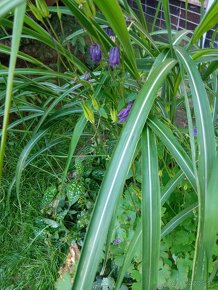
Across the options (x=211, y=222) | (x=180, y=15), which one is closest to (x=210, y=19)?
(x=211, y=222)

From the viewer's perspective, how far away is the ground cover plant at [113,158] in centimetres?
58

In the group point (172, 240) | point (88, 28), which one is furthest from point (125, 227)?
point (88, 28)

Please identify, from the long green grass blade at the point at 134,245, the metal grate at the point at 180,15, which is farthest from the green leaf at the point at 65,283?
the metal grate at the point at 180,15

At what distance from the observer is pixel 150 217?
618 mm

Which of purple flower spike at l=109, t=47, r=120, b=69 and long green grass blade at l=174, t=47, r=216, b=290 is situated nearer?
long green grass blade at l=174, t=47, r=216, b=290

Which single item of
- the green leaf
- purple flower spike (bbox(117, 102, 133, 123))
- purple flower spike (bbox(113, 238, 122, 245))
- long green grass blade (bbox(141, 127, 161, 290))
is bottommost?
the green leaf

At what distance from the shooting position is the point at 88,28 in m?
0.75

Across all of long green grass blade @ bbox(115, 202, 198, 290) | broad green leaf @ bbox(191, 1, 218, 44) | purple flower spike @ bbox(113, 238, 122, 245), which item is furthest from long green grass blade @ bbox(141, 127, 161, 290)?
purple flower spike @ bbox(113, 238, 122, 245)

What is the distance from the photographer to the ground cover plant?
581mm

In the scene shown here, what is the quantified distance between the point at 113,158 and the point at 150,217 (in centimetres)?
10

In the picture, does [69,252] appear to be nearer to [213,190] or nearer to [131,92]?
[131,92]

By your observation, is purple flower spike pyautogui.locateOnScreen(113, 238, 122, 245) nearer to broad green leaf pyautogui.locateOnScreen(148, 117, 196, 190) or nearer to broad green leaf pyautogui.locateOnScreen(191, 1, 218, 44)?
broad green leaf pyautogui.locateOnScreen(148, 117, 196, 190)

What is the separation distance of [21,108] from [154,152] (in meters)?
0.56

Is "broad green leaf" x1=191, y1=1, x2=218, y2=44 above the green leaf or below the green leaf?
above
